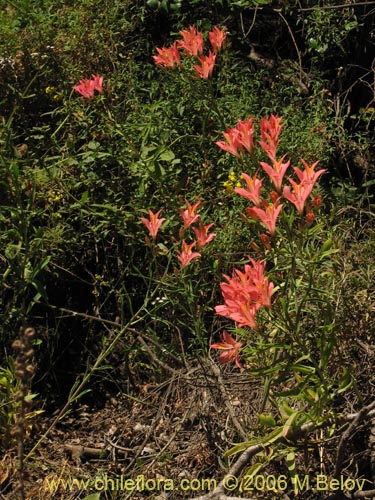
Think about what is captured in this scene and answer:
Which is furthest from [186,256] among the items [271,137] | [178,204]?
[178,204]

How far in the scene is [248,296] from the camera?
2.36m

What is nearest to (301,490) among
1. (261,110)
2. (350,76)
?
(261,110)

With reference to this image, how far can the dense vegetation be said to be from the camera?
280 centimetres

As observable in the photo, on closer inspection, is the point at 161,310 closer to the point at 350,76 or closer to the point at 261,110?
the point at 261,110

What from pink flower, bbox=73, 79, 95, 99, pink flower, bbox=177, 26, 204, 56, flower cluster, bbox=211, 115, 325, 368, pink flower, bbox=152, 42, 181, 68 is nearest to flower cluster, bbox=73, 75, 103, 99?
pink flower, bbox=73, 79, 95, 99

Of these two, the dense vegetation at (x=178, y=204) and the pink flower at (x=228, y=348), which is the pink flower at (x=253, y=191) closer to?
the dense vegetation at (x=178, y=204)

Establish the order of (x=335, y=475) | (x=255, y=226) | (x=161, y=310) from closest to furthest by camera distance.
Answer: (x=335, y=475), (x=255, y=226), (x=161, y=310)

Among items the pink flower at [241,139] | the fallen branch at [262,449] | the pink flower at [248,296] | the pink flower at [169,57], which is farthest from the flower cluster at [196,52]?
the fallen branch at [262,449]

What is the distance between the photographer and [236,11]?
183 inches

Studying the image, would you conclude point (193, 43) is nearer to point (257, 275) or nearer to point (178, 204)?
point (178, 204)

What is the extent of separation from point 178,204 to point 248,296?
47.9 inches

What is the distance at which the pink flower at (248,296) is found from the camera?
236 centimetres

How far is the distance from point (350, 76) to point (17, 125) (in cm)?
188

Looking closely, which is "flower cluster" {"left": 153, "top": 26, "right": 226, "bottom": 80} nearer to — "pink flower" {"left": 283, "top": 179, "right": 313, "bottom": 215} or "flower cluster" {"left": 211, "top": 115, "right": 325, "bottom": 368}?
"flower cluster" {"left": 211, "top": 115, "right": 325, "bottom": 368}
